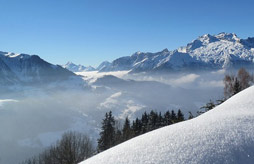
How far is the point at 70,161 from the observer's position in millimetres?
26141

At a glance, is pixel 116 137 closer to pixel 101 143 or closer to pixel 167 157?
pixel 101 143

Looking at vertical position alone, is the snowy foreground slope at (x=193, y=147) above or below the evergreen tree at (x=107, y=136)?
above

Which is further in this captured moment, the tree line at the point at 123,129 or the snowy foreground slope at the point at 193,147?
the tree line at the point at 123,129

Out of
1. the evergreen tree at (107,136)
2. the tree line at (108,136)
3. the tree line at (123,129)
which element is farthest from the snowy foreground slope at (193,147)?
the evergreen tree at (107,136)

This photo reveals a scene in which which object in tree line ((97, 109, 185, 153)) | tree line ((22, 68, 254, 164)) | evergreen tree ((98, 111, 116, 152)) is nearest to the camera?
tree line ((22, 68, 254, 164))

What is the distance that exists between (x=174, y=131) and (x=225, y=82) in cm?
3784

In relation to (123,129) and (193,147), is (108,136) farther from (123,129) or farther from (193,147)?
(193,147)

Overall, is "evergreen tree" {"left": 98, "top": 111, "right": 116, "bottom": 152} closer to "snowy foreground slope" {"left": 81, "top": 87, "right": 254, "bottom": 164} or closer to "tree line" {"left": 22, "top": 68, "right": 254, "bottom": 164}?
"tree line" {"left": 22, "top": 68, "right": 254, "bottom": 164}

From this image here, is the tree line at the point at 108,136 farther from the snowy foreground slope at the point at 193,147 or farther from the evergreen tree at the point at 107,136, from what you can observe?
the snowy foreground slope at the point at 193,147

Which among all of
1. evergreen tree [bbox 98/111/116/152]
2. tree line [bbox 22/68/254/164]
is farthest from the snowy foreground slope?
evergreen tree [bbox 98/111/116/152]

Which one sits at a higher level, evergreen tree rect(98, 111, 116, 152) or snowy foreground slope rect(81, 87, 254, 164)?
snowy foreground slope rect(81, 87, 254, 164)

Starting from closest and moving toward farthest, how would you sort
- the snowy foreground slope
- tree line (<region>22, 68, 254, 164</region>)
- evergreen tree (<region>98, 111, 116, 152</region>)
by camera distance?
1. the snowy foreground slope
2. tree line (<region>22, 68, 254, 164</region>)
3. evergreen tree (<region>98, 111, 116, 152</region>)

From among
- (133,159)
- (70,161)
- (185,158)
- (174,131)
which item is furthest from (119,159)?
(70,161)

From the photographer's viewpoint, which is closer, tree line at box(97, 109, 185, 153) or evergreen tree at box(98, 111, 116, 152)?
tree line at box(97, 109, 185, 153)
